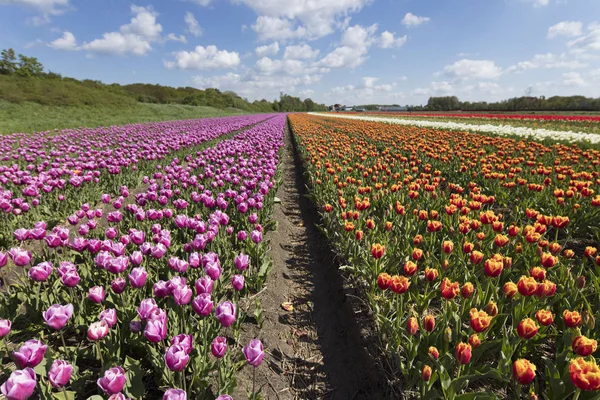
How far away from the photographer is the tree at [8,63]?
48.4 m

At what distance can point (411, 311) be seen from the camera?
292 cm

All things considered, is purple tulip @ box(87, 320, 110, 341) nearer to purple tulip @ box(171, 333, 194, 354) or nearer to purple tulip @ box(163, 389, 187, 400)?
purple tulip @ box(171, 333, 194, 354)

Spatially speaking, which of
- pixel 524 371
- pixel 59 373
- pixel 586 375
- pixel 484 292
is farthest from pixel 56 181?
pixel 586 375

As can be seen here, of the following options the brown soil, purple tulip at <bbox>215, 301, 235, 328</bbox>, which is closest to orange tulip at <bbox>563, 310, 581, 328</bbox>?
the brown soil

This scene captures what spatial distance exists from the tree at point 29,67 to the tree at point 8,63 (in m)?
0.78

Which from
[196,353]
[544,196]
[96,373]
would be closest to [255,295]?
[196,353]

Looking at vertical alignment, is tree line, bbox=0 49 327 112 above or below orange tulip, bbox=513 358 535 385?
above

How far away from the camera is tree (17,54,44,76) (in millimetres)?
49747

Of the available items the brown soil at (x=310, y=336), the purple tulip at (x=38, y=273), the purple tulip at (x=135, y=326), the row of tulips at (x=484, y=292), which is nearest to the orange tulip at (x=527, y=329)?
the row of tulips at (x=484, y=292)

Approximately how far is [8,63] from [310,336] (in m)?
68.9

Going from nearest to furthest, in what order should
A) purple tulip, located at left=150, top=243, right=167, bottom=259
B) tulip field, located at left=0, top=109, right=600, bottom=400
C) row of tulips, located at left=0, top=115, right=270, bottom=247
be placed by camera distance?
tulip field, located at left=0, top=109, right=600, bottom=400
purple tulip, located at left=150, top=243, right=167, bottom=259
row of tulips, located at left=0, top=115, right=270, bottom=247

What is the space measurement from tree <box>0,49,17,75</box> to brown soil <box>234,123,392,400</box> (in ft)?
216

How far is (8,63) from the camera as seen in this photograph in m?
49.1

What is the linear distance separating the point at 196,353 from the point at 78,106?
40.7m
